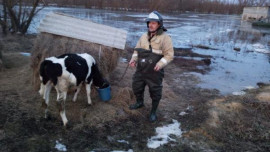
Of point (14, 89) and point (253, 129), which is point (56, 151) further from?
point (253, 129)

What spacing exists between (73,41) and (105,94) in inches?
58.8

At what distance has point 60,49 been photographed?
234 inches

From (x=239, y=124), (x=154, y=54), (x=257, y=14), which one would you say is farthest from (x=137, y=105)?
(x=257, y=14)

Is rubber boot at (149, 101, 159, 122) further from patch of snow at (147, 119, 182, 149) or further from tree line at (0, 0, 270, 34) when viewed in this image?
tree line at (0, 0, 270, 34)

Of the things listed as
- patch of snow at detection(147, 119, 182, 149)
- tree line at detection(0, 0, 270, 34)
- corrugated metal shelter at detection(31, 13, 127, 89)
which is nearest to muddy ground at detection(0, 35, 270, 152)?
patch of snow at detection(147, 119, 182, 149)

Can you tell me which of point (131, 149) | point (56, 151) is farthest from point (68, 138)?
point (131, 149)

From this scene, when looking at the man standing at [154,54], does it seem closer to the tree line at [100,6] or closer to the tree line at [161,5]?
the tree line at [100,6]

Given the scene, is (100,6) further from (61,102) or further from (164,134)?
(164,134)

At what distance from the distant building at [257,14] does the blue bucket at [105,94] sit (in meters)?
37.8

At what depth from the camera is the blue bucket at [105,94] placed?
5.66 metres

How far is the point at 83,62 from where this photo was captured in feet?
16.3

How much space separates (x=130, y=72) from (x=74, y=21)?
2.60 m

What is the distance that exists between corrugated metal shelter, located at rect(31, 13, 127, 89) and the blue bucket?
0.68 metres

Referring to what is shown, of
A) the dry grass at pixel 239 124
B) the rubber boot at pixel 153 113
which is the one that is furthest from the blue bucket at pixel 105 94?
the dry grass at pixel 239 124
